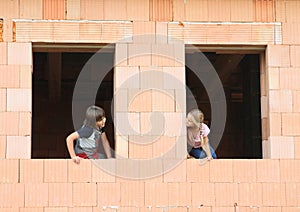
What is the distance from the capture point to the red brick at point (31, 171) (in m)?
9.84

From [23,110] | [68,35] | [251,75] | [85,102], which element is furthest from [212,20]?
[85,102]

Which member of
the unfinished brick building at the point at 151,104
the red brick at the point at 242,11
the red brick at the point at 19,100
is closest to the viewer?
the unfinished brick building at the point at 151,104

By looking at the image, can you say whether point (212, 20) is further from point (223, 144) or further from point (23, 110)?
point (223, 144)

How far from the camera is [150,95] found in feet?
33.3

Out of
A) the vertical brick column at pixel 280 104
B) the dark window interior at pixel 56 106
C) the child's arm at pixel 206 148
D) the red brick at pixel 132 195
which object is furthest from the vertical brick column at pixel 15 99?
the dark window interior at pixel 56 106

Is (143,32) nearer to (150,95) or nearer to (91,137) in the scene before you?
(150,95)

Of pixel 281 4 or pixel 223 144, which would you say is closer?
pixel 281 4

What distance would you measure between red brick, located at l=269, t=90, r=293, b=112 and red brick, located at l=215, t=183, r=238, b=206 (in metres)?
A: 1.08

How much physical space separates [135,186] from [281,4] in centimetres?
291

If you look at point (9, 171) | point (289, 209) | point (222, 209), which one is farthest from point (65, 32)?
point (289, 209)

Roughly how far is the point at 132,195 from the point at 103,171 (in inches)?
17.4

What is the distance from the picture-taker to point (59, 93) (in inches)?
588

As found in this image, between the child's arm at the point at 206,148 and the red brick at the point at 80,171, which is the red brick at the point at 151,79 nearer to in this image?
the child's arm at the point at 206,148

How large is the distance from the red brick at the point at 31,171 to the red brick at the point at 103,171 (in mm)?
618
